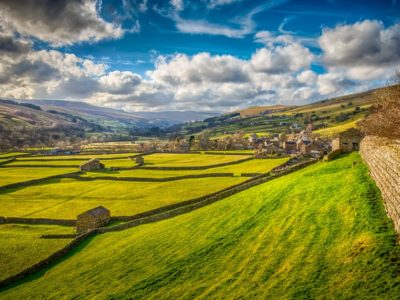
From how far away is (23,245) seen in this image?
128ft

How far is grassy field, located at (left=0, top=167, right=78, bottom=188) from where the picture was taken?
86.9m

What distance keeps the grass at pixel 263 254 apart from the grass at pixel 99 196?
19.3 meters

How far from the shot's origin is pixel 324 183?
29188 mm

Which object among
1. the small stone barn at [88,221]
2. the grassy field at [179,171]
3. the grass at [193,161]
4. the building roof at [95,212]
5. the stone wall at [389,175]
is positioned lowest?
the small stone barn at [88,221]

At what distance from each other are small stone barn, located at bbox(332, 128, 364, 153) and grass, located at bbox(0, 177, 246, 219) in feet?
71.8

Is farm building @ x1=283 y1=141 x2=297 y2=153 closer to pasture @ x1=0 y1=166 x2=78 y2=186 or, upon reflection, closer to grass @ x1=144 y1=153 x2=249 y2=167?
grass @ x1=144 y1=153 x2=249 y2=167

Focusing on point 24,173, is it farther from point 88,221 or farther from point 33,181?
point 88,221

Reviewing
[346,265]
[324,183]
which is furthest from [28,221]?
[346,265]

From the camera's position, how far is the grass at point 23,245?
3322 cm

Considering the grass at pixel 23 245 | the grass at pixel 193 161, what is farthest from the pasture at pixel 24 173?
the grass at pixel 23 245

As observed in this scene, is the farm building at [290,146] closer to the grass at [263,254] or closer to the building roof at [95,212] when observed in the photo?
the building roof at [95,212]

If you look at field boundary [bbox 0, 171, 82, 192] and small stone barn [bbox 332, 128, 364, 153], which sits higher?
small stone barn [bbox 332, 128, 364, 153]

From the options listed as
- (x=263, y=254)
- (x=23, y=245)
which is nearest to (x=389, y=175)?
(x=263, y=254)

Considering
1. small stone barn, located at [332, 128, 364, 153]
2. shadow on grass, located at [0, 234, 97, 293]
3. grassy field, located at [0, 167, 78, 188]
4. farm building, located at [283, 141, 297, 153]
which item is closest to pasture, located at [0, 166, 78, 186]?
grassy field, located at [0, 167, 78, 188]
